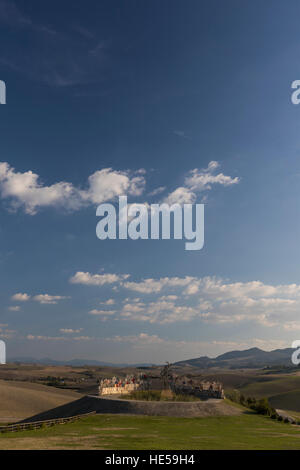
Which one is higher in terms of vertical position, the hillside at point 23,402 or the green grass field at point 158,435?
the green grass field at point 158,435

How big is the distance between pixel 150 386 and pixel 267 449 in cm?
4009

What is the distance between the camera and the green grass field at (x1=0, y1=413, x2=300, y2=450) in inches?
1119

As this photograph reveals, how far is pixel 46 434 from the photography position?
113 feet

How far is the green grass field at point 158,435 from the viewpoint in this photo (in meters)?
28.4

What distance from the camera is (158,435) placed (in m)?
33.7

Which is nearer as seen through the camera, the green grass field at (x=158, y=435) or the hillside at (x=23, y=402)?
the green grass field at (x=158, y=435)

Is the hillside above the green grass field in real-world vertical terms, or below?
below

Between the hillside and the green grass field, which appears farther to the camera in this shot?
the hillside
